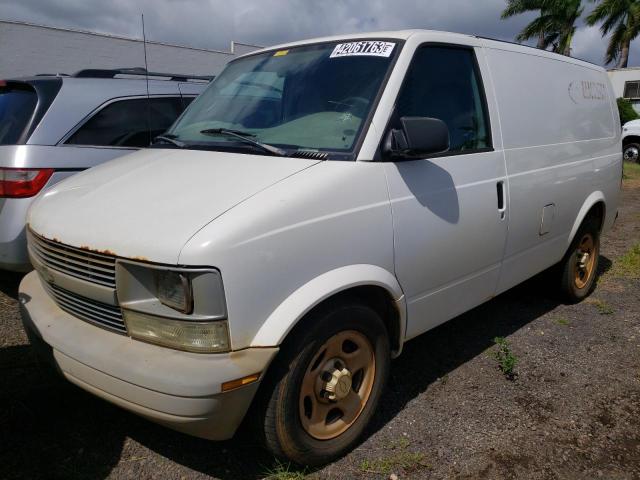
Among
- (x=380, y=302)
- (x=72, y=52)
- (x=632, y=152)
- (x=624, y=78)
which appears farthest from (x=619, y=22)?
(x=380, y=302)

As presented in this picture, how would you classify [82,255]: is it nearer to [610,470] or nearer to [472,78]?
[472,78]

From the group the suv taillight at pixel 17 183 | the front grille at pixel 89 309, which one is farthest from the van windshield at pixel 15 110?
the front grille at pixel 89 309

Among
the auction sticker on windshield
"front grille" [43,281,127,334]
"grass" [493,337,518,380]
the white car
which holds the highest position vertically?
the auction sticker on windshield

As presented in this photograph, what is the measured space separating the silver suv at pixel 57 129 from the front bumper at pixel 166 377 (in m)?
1.89

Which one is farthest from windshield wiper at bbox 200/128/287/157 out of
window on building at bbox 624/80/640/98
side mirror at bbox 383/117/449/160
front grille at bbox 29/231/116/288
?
window on building at bbox 624/80/640/98

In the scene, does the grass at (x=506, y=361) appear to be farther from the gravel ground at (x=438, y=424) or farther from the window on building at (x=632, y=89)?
the window on building at (x=632, y=89)

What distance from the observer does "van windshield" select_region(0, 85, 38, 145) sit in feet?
13.2

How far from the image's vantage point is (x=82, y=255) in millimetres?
2297

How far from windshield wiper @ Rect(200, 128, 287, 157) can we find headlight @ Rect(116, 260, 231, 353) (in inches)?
34.0

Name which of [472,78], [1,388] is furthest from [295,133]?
[1,388]

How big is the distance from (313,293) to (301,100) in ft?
4.05

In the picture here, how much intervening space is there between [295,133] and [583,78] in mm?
3001

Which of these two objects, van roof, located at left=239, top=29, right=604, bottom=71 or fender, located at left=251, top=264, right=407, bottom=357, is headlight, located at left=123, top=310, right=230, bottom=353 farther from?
van roof, located at left=239, top=29, right=604, bottom=71

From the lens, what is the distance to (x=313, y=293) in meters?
2.23
